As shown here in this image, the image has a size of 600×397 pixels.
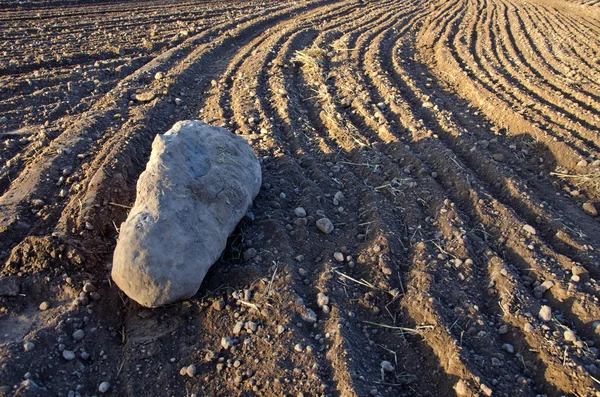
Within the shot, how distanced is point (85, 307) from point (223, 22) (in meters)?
7.95

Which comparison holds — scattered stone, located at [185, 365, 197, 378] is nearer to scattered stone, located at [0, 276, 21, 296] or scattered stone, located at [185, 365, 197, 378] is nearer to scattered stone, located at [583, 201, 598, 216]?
scattered stone, located at [0, 276, 21, 296]

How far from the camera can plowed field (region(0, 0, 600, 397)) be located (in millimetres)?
3088

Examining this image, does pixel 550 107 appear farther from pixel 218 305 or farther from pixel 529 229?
pixel 218 305

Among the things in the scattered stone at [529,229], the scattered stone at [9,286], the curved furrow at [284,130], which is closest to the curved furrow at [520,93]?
the scattered stone at [529,229]

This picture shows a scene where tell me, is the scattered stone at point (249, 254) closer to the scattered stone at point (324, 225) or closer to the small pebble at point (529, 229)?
the scattered stone at point (324, 225)

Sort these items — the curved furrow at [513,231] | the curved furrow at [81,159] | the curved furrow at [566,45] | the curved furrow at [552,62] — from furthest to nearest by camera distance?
1. the curved furrow at [566,45]
2. the curved furrow at [552,62]
3. the curved furrow at [81,159]
4. the curved furrow at [513,231]

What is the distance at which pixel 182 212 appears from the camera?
347 cm

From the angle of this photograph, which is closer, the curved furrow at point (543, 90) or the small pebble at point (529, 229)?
the small pebble at point (529, 229)

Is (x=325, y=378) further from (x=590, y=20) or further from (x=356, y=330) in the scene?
(x=590, y=20)

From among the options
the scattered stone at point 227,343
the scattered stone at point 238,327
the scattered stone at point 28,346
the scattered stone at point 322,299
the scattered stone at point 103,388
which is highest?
the scattered stone at point 28,346

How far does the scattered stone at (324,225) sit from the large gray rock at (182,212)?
67 cm

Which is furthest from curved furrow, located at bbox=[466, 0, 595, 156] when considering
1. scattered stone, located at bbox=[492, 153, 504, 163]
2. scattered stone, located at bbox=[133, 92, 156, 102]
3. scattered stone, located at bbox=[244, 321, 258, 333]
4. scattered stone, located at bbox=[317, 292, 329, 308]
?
scattered stone, located at bbox=[133, 92, 156, 102]

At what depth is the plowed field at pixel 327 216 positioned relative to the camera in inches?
122

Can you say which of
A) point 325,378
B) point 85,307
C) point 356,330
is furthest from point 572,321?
point 85,307
